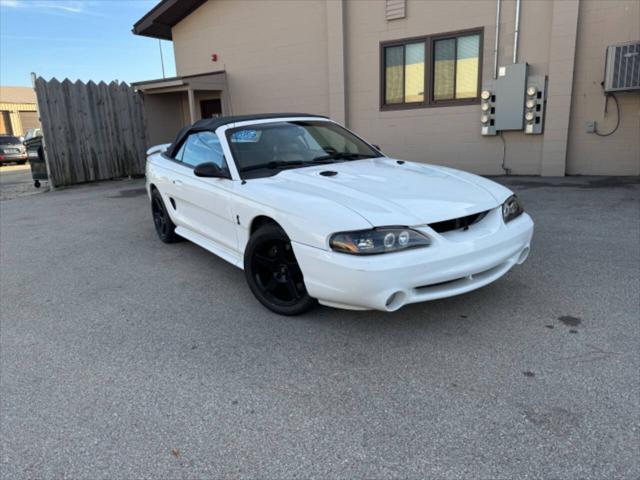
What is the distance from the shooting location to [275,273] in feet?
12.0

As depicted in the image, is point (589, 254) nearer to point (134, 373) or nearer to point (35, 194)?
point (134, 373)

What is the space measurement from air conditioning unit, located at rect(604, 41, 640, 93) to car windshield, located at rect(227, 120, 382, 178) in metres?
5.90

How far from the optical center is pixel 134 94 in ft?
43.8

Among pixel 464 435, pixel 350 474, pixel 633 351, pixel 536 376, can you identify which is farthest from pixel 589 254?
pixel 350 474

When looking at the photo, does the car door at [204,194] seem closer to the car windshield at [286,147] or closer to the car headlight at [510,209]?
the car windshield at [286,147]

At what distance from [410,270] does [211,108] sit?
12816mm

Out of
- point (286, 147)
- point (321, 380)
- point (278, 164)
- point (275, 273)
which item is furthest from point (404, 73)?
point (321, 380)

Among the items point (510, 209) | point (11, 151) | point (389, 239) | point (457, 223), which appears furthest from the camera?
point (11, 151)

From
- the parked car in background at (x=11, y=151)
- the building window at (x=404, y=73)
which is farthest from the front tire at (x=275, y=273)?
the parked car in background at (x=11, y=151)

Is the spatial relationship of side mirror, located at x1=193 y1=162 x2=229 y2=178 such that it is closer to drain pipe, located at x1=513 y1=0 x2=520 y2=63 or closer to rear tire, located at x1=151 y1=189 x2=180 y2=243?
rear tire, located at x1=151 y1=189 x2=180 y2=243

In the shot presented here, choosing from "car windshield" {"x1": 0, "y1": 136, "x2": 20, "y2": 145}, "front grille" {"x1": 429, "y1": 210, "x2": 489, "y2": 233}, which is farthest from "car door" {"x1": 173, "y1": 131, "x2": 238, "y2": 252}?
"car windshield" {"x1": 0, "y1": 136, "x2": 20, "y2": 145}

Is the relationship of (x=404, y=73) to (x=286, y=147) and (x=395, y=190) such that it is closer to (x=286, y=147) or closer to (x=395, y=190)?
(x=286, y=147)

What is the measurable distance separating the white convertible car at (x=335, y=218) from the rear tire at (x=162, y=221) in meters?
0.82

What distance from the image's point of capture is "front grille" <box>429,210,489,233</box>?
3111mm
